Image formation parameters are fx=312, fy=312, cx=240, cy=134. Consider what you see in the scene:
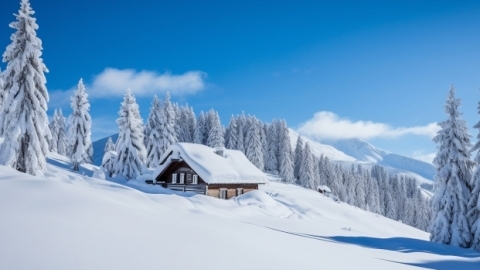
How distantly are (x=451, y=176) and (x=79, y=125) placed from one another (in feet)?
145

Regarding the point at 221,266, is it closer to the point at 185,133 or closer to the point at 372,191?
the point at 185,133

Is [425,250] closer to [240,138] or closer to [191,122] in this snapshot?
[240,138]

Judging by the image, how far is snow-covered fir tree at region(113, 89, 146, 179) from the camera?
3922cm

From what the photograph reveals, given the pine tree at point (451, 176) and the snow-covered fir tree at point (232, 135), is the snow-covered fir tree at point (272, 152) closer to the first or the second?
the snow-covered fir tree at point (232, 135)

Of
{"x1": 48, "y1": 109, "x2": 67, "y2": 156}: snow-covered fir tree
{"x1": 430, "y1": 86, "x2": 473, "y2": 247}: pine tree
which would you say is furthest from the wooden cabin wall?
{"x1": 48, "y1": 109, "x2": 67, "y2": 156}: snow-covered fir tree

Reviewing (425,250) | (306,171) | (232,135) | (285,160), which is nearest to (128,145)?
(425,250)

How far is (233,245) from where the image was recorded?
620 cm

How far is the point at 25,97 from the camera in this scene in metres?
22.7

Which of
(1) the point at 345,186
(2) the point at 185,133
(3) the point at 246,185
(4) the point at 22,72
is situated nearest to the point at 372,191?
(1) the point at 345,186

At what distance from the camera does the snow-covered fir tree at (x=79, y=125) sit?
142 ft

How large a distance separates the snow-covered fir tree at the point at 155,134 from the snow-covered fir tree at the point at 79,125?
10.5m

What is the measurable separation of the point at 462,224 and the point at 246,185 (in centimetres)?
2162

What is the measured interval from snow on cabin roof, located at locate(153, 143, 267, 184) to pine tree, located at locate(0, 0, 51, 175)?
15.3 metres

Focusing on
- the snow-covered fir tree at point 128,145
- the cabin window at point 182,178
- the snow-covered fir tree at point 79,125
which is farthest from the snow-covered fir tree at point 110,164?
the cabin window at point 182,178
